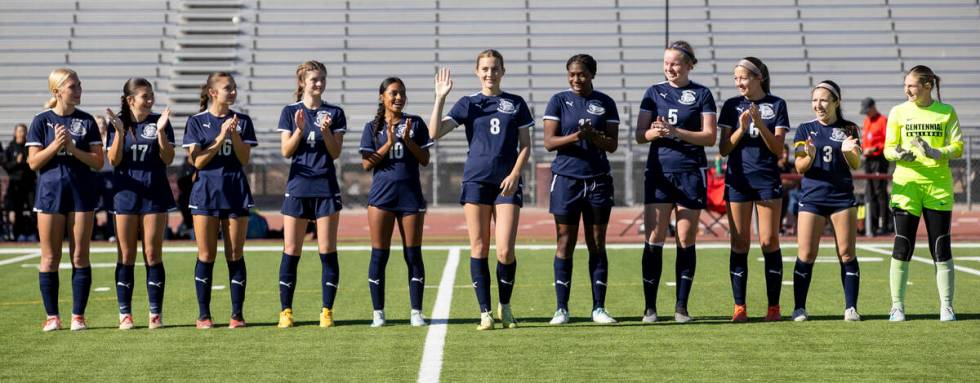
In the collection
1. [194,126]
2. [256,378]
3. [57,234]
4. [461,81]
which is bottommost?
[256,378]

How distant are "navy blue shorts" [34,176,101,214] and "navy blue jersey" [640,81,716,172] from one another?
367cm

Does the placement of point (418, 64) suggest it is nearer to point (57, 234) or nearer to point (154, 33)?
point (154, 33)

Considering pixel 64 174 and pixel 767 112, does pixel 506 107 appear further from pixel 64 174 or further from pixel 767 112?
pixel 64 174

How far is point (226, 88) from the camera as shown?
7.93 m

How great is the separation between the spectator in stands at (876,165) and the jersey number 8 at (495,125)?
1093 centimetres

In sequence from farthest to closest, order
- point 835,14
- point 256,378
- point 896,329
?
point 835,14 < point 896,329 < point 256,378

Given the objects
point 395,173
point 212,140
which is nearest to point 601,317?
point 395,173

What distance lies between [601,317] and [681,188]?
100 centimetres

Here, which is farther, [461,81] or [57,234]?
[461,81]

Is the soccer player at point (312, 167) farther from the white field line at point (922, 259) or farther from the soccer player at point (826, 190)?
the white field line at point (922, 259)

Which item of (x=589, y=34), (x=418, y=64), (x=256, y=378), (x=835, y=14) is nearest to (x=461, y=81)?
(x=418, y=64)

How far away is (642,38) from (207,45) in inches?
444

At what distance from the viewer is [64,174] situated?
794 centimetres

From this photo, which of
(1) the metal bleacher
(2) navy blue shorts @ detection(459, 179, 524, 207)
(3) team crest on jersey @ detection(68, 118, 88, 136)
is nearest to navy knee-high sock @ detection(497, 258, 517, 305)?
(2) navy blue shorts @ detection(459, 179, 524, 207)
